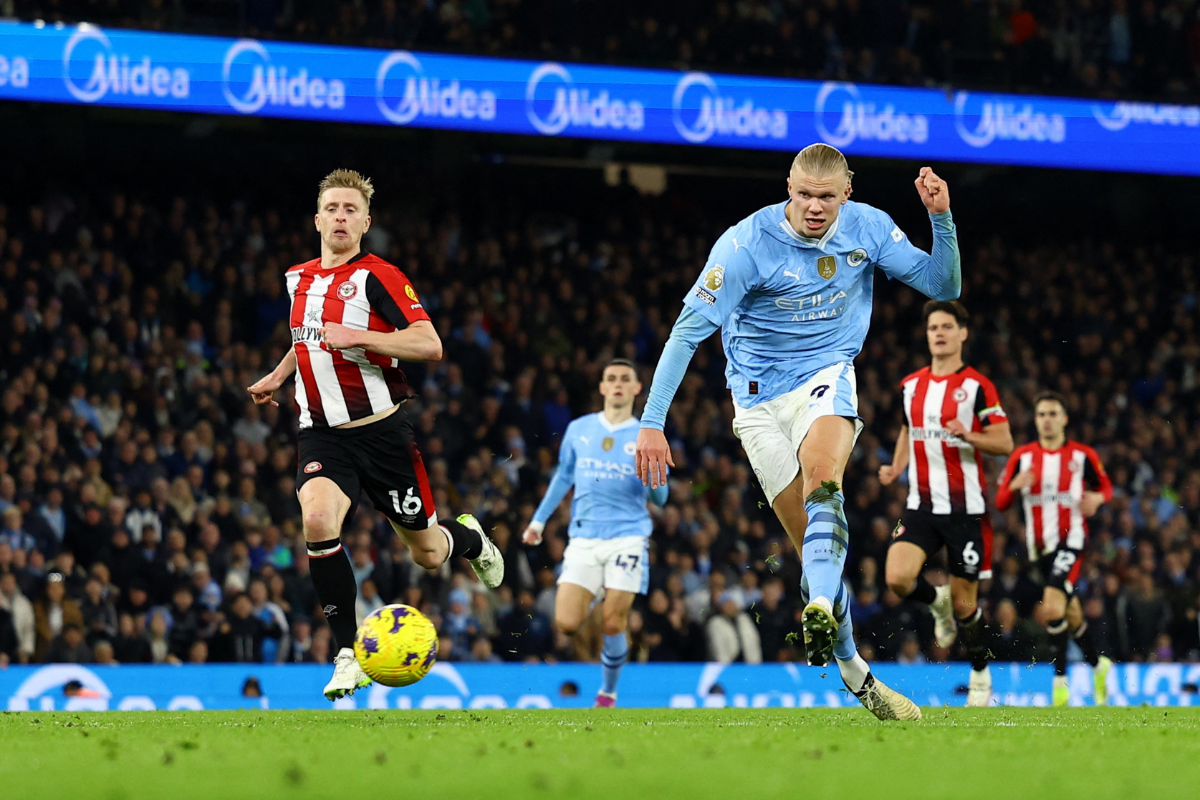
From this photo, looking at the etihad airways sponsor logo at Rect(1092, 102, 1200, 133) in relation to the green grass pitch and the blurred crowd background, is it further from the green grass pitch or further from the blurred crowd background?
the green grass pitch

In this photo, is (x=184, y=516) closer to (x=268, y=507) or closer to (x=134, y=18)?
(x=268, y=507)

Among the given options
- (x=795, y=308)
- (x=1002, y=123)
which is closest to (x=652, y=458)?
(x=795, y=308)

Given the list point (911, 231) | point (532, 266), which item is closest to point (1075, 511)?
point (532, 266)

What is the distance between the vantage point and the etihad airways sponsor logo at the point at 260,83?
49.8 feet

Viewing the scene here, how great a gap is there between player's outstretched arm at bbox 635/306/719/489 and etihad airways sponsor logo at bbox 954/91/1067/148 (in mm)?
12429

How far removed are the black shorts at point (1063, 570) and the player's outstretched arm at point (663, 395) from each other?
5996 mm

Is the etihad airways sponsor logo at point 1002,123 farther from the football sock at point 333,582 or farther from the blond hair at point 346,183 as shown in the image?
the football sock at point 333,582

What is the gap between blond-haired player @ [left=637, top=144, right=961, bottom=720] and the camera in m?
6.19

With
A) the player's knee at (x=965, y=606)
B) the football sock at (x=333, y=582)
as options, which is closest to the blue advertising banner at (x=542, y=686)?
the player's knee at (x=965, y=606)

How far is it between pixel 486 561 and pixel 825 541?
2.74 m

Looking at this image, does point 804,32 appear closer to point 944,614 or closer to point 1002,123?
point 1002,123

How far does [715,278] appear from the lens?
6.29 meters

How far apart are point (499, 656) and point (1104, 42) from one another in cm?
1140

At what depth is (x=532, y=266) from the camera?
19.1 meters
